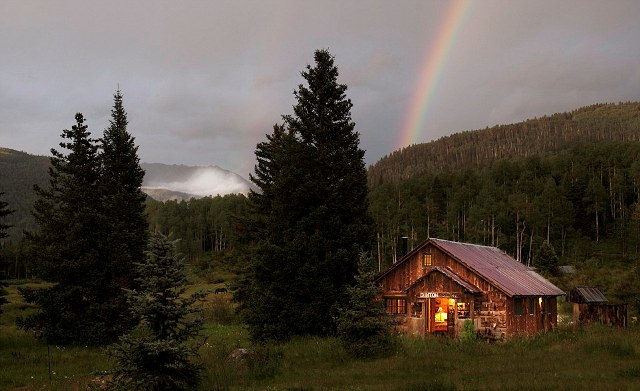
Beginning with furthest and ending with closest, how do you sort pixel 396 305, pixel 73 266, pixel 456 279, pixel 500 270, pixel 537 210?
pixel 537 210 → pixel 500 270 → pixel 396 305 → pixel 456 279 → pixel 73 266

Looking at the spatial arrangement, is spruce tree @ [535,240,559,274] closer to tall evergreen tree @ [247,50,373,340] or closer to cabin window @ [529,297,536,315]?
cabin window @ [529,297,536,315]

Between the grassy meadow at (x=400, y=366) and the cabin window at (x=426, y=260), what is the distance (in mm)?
6440

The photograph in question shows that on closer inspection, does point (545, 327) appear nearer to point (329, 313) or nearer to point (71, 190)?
point (329, 313)

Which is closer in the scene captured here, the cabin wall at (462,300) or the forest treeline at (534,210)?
the cabin wall at (462,300)

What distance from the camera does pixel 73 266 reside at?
32438 millimetres

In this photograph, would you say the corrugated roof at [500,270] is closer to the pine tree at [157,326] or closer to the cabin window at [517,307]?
the cabin window at [517,307]

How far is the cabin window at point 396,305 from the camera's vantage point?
38688 millimetres

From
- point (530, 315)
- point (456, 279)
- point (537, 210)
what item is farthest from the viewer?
point (537, 210)

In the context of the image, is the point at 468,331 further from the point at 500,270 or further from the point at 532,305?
the point at 500,270

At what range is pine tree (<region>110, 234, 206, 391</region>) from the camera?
17.8 meters

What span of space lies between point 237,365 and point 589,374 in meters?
13.5

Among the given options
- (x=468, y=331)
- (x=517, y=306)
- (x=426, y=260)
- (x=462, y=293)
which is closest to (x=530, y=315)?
(x=517, y=306)

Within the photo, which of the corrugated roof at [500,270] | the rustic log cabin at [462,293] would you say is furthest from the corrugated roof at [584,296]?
the rustic log cabin at [462,293]

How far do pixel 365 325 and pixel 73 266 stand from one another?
17625 mm
